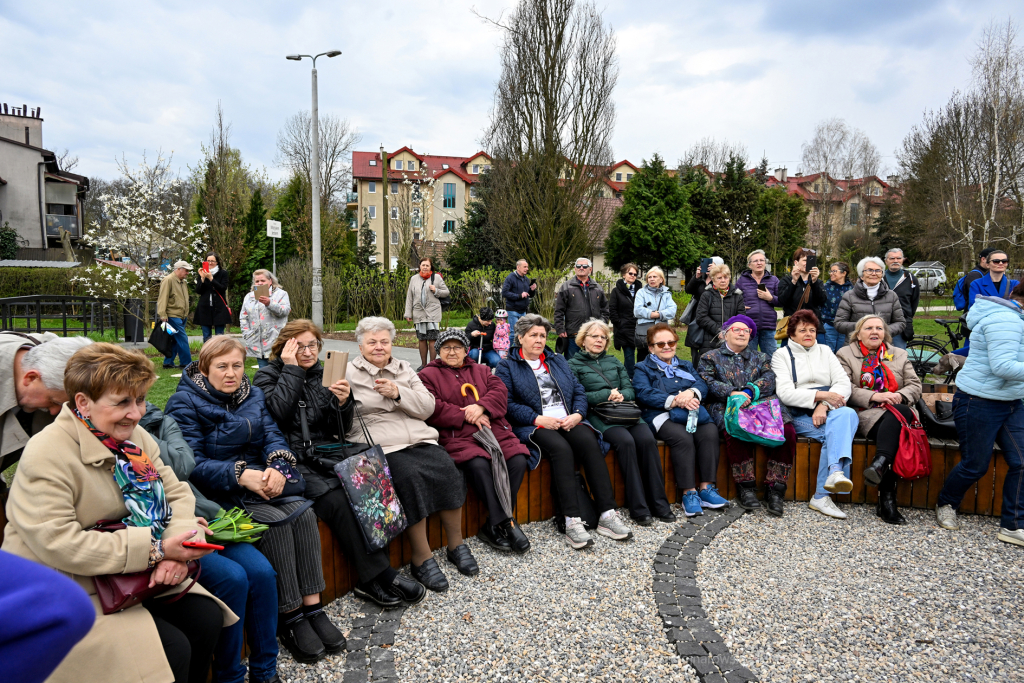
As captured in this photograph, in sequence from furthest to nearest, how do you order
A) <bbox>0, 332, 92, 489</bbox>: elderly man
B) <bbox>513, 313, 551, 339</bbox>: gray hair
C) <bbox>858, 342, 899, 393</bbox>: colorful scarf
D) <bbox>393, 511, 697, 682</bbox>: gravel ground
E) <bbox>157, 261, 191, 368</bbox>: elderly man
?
<bbox>157, 261, 191, 368</bbox>: elderly man, <bbox>858, 342, 899, 393</bbox>: colorful scarf, <bbox>513, 313, 551, 339</bbox>: gray hair, <bbox>393, 511, 697, 682</bbox>: gravel ground, <bbox>0, 332, 92, 489</bbox>: elderly man

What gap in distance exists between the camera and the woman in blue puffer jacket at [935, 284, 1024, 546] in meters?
4.28

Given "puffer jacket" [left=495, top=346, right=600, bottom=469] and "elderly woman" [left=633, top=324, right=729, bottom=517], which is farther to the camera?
"elderly woman" [left=633, top=324, right=729, bottom=517]

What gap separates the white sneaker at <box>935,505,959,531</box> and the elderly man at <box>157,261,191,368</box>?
9.69 meters

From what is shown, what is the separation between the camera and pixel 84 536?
7.34 feet

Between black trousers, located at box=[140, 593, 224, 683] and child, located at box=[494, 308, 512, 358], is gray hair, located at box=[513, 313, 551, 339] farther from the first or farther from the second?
black trousers, located at box=[140, 593, 224, 683]

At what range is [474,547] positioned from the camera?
437 centimetres

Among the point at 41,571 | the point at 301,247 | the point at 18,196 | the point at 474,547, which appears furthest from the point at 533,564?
the point at 18,196

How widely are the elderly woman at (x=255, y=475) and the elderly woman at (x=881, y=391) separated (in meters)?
3.97

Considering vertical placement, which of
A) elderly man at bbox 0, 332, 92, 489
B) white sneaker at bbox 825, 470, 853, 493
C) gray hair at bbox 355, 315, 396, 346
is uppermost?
gray hair at bbox 355, 315, 396, 346

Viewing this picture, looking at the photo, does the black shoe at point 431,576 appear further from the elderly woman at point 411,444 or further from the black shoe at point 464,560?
the black shoe at point 464,560

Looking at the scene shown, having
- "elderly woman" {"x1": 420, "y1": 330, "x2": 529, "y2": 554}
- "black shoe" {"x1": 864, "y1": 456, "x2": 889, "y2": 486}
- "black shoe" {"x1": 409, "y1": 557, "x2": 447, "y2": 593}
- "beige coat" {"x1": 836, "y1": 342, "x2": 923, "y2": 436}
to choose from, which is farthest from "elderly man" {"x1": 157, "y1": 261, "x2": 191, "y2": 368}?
"black shoe" {"x1": 864, "y1": 456, "x2": 889, "y2": 486}

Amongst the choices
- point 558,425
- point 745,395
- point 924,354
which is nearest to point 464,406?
point 558,425

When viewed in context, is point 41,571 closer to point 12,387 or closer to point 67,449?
point 67,449

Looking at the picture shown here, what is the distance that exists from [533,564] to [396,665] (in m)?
1.31
